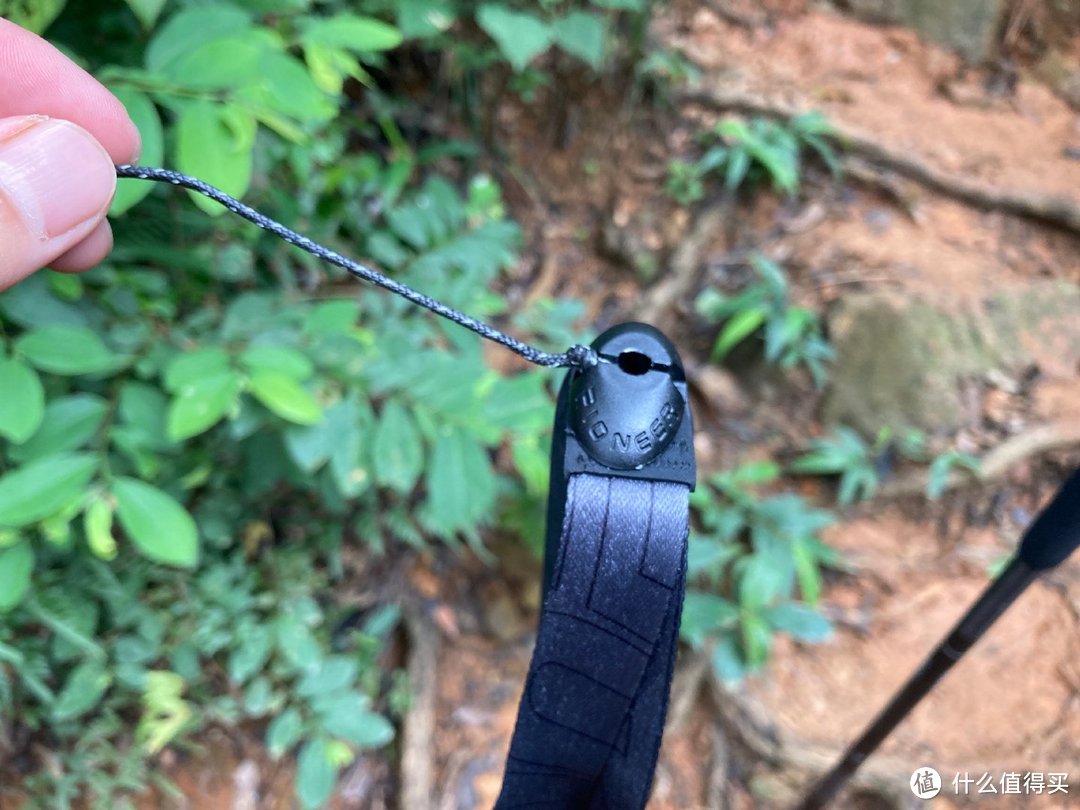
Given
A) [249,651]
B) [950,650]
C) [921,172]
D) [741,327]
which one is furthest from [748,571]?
[921,172]

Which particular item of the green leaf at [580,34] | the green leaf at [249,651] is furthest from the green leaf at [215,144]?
the green leaf at [580,34]

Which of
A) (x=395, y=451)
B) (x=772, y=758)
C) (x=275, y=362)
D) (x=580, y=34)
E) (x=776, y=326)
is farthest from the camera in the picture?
(x=776, y=326)

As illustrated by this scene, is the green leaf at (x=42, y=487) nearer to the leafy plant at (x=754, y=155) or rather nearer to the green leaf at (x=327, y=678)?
the green leaf at (x=327, y=678)

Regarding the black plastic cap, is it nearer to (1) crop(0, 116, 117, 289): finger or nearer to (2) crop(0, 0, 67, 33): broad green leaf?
(1) crop(0, 116, 117, 289): finger

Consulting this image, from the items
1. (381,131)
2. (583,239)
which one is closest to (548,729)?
(381,131)

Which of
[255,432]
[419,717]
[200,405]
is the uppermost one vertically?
[200,405]

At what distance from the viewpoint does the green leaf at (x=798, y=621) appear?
5.33 ft

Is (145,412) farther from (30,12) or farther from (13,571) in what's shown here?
(30,12)

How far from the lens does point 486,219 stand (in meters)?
1.83

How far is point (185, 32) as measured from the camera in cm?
90

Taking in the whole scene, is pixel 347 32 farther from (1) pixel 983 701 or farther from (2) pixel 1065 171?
Answer: (2) pixel 1065 171

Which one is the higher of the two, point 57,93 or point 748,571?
point 57,93

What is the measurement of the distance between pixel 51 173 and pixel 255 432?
647mm

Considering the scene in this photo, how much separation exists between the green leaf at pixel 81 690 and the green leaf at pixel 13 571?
0.41 metres
